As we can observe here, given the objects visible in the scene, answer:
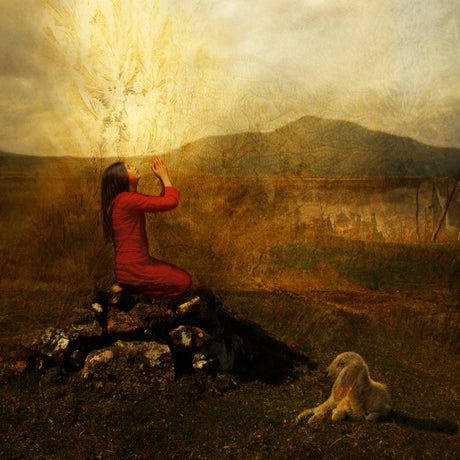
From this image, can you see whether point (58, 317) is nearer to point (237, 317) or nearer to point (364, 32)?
point (237, 317)

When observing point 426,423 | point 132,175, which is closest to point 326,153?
point 132,175

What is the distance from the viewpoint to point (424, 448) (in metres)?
3.04

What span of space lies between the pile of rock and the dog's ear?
937 millimetres

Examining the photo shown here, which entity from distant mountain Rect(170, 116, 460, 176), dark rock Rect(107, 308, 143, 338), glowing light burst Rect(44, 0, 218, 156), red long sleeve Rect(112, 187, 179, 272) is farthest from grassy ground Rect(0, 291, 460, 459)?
glowing light burst Rect(44, 0, 218, 156)

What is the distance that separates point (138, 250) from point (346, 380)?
2.14 m

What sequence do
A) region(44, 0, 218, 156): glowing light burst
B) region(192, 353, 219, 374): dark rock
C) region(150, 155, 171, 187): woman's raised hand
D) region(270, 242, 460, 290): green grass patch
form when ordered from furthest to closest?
1. region(270, 242, 460, 290): green grass patch
2. region(44, 0, 218, 156): glowing light burst
3. region(150, 155, 171, 187): woman's raised hand
4. region(192, 353, 219, 374): dark rock

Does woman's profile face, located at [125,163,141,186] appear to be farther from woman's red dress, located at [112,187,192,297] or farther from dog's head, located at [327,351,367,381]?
dog's head, located at [327,351,367,381]

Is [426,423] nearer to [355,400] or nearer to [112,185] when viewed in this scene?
[355,400]

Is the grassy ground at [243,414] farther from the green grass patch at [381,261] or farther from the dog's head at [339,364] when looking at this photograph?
the green grass patch at [381,261]

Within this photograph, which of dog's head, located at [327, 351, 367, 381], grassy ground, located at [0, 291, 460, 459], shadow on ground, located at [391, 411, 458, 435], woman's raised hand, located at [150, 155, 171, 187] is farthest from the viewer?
woman's raised hand, located at [150, 155, 171, 187]

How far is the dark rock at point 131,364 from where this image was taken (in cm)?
337

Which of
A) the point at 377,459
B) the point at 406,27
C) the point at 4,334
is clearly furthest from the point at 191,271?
the point at 406,27

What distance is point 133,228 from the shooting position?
3887mm

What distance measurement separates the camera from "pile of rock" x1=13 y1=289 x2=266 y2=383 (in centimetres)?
341
